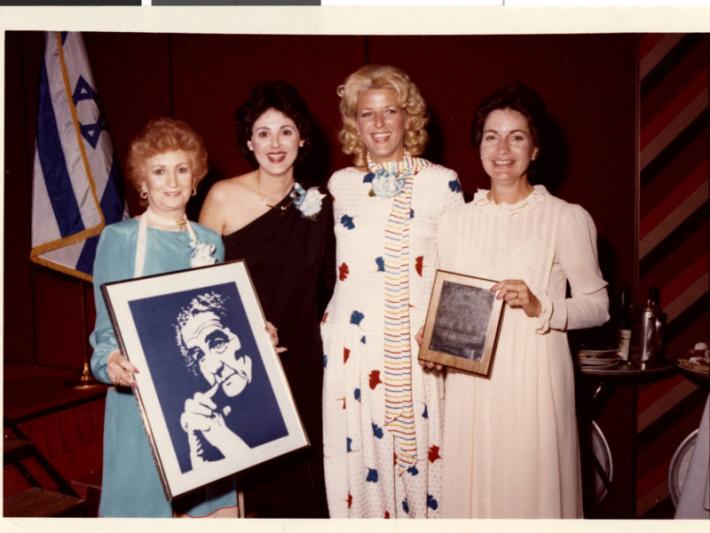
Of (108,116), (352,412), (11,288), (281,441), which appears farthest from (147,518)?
(108,116)

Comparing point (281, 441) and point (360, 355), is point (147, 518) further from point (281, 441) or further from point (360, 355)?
point (360, 355)

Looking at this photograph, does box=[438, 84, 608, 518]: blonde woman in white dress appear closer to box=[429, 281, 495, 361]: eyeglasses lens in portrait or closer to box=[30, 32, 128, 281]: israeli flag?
box=[429, 281, 495, 361]: eyeglasses lens in portrait

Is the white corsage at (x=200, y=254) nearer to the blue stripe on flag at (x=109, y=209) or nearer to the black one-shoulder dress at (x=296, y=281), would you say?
the black one-shoulder dress at (x=296, y=281)

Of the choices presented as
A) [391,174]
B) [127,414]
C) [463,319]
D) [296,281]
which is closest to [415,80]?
[391,174]

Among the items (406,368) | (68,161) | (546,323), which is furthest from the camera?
(68,161)

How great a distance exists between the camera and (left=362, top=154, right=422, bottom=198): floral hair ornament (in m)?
1.88

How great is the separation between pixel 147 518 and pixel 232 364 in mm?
534

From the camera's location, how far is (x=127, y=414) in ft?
5.65

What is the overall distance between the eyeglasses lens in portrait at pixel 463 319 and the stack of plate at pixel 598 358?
0.53 m

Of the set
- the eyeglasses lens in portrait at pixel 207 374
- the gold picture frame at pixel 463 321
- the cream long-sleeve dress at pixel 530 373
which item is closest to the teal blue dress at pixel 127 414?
the eyeglasses lens in portrait at pixel 207 374

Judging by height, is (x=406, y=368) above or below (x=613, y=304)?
below

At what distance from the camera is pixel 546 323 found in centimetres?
167

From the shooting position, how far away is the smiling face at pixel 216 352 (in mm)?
1667

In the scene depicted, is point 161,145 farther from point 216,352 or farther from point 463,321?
point 463,321
